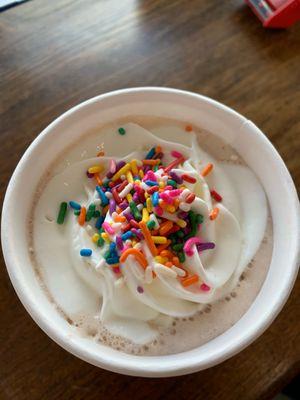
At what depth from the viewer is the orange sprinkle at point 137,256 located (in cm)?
91

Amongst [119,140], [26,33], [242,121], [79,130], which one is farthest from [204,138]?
[26,33]

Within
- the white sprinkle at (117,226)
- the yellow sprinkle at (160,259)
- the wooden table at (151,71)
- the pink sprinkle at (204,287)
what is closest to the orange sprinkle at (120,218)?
the white sprinkle at (117,226)

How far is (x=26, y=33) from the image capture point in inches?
57.6

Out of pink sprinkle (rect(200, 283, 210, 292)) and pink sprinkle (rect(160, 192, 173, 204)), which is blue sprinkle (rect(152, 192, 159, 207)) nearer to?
pink sprinkle (rect(160, 192, 173, 204))

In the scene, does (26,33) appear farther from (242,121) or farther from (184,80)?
(242,121)

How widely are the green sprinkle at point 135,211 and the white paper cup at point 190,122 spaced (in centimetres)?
26

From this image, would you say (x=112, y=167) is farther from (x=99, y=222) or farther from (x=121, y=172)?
(x=99, y=222)

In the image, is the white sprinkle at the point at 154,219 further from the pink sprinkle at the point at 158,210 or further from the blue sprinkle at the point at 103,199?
the blue sprinkle at the point at 103,199

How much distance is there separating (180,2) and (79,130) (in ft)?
2.43

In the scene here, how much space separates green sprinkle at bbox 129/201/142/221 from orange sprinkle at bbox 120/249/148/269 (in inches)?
3.2

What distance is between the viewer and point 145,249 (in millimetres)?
939

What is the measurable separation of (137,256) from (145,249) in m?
0.03

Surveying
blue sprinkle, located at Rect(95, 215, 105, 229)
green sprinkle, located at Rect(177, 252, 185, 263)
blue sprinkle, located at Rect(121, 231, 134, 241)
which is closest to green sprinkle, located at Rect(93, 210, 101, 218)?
blue sprinkle, located at Rect(95, 215, 105, 229)

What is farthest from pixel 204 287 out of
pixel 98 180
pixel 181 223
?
pixel 98 180
